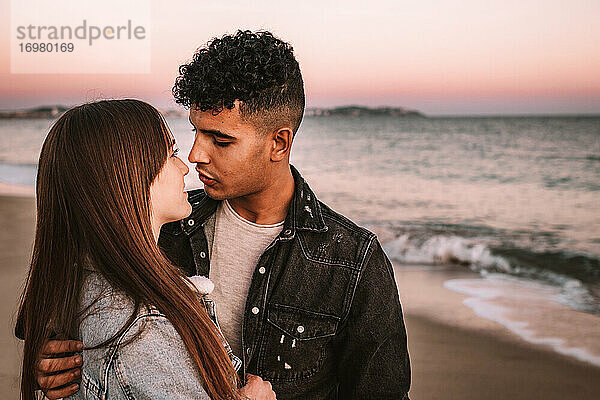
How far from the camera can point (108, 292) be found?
1.43 metres

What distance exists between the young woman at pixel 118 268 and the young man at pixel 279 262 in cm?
52

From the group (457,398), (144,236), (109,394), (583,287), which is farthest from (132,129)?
(583,287)

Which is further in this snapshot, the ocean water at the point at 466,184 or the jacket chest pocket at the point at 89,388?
the ocean water at the point at 466,184

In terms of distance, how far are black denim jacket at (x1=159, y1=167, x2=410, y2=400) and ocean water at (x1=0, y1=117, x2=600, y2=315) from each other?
3882mm

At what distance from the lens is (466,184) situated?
1336cm

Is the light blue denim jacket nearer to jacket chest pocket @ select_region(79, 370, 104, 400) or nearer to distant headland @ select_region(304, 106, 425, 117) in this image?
jacket chest pocket @ select_region(79, 370, 104, 400)

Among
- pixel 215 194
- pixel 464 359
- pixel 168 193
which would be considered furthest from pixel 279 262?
pixel 464 359

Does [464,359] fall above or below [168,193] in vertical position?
below

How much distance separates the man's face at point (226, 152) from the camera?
2.07 meters

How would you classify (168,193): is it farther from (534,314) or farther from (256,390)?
(534,314)

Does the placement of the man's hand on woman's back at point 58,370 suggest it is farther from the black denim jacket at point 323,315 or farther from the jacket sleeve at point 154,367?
the black denim jacket at point 323,315

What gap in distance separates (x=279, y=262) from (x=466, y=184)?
11633 mm

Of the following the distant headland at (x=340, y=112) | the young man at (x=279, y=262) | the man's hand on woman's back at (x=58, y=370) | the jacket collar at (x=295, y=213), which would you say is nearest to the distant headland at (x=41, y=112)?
the distant headland at (x=340, y=112)

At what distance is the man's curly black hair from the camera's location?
6.66 ft
